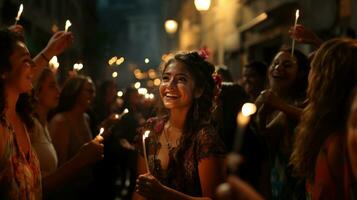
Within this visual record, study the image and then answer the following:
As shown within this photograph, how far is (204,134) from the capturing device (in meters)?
3.67

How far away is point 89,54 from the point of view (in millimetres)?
42500

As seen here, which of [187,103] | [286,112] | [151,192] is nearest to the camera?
[151,192]

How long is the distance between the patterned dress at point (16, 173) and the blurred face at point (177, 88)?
3.16 ft

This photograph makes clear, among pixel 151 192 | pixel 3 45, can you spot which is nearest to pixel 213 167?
pixel 151 192

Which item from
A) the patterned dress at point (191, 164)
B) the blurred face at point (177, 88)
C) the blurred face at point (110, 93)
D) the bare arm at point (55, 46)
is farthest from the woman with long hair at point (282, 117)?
the blurred face at point (110, 93)

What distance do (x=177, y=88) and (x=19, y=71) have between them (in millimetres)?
1027

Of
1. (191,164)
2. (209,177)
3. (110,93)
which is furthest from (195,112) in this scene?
(110,93)

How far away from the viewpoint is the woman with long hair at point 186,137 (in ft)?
11.7

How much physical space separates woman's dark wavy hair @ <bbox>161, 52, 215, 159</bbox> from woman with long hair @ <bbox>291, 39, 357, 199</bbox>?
87 cm

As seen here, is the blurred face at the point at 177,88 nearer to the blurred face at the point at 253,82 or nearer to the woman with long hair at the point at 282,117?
the woman with long hair at the point at 282,117

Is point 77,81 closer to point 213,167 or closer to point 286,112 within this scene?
point 286,112

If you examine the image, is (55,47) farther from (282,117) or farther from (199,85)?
(282,117)

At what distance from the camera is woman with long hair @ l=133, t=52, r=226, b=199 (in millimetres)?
3559

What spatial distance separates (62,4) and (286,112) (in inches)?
1154
